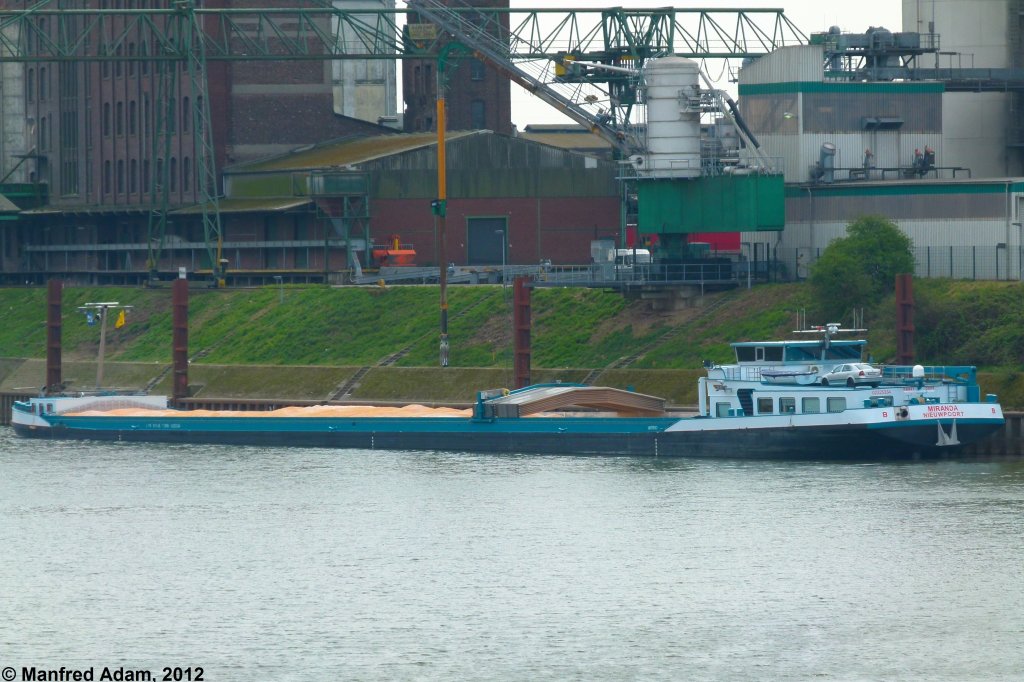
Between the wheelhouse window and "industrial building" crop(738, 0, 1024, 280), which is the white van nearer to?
"industrial building" crop(738, 0, 1024, 280)

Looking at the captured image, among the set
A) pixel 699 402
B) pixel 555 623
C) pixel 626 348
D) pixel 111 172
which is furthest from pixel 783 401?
pixel 111 172

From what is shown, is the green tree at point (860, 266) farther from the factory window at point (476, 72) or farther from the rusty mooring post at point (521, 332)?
the factory window at point (476, 72)

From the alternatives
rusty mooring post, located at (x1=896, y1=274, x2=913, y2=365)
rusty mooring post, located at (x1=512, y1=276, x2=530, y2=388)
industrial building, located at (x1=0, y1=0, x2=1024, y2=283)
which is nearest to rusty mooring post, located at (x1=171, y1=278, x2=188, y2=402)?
industrial building, located at (x1=0, y1=0, x2=1024, y2=283)

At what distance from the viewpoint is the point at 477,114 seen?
146625 mm

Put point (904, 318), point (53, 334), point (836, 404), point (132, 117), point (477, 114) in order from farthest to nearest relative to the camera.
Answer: point (477, 114)
point (132, 117)
point (53, 334)
point (904, 318)
point (836, 404)

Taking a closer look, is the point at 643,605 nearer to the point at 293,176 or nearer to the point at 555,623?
the point at 555,623

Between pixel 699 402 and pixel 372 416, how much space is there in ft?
48.6

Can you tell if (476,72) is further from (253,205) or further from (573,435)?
(573,435)

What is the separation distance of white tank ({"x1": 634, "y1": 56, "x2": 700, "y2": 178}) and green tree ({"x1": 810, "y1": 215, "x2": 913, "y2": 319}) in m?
8.98

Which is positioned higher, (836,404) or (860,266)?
(860,266)

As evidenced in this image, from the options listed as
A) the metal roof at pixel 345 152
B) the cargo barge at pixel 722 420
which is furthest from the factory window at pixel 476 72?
the cargo barge at pixel 722 420

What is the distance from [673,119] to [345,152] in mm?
33125

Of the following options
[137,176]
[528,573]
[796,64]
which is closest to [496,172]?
[796,64]

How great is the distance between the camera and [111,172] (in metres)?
131
